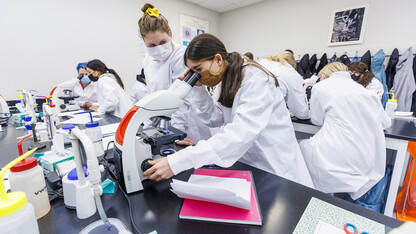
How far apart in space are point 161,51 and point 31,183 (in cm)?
115

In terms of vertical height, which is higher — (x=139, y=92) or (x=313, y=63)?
(x=313, y=63)

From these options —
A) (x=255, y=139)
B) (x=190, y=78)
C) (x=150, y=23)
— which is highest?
(x=150, y=23)

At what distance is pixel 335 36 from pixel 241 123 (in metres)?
3.88

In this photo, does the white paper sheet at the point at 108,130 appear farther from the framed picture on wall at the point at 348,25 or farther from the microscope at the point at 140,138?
the framed picture on wall at the point at 348,25

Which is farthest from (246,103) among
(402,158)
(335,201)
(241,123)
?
(402,158)

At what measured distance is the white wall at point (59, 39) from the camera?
2539mm

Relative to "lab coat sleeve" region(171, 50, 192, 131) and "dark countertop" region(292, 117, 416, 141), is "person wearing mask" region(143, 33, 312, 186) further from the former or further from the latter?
"dark countertop" region(292, 117, 416, 141)

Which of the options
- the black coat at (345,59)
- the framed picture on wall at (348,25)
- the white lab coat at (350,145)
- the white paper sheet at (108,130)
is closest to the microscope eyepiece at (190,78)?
the white paper sheet at (108,130)

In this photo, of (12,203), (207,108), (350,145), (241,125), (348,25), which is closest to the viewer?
(12,203)

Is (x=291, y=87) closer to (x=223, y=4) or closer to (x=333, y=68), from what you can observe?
(x=333, y=68)

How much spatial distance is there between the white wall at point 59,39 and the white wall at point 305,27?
7.32 feet

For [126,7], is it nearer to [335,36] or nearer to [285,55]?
[285,55]

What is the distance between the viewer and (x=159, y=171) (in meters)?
0.70

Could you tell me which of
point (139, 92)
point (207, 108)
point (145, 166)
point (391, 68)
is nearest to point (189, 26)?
point (139, 92)
